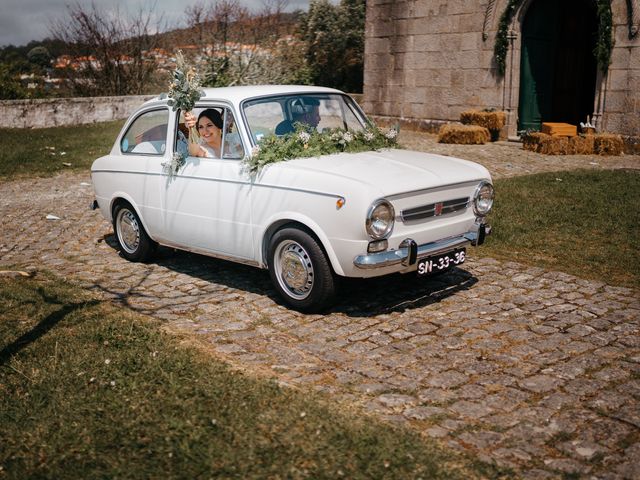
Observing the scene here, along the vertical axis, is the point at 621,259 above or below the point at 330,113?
below

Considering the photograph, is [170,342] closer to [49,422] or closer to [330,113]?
[49,422]

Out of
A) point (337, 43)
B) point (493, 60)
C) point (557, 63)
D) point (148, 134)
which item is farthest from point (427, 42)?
point (148, 134)

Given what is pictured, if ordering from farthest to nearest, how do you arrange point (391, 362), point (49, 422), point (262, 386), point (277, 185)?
point (277, 185) < point (391, 362) < point (262, 386) < point (49, 422)

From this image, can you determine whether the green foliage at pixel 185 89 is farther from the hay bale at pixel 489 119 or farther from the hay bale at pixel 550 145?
the hay bale at pixel 489 119

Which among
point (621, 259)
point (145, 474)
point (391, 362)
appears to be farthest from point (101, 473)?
point (621, 259)

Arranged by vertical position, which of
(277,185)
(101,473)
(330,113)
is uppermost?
(330,113)

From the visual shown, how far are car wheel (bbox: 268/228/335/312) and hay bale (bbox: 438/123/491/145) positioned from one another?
10.8m

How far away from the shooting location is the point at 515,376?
4414 millimetres

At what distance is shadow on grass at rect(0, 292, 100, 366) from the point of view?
15.8 ft

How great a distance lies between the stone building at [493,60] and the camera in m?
15.9

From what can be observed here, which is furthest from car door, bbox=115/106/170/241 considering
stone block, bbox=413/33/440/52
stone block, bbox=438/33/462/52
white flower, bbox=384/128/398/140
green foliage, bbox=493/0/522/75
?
stone block, bbox=413/33/440/52

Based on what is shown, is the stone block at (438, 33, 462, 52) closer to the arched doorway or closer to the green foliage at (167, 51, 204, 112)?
the arched doorway

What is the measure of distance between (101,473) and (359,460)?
1.24 m

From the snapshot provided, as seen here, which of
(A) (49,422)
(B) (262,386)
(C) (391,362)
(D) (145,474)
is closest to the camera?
(D) (145,474)
